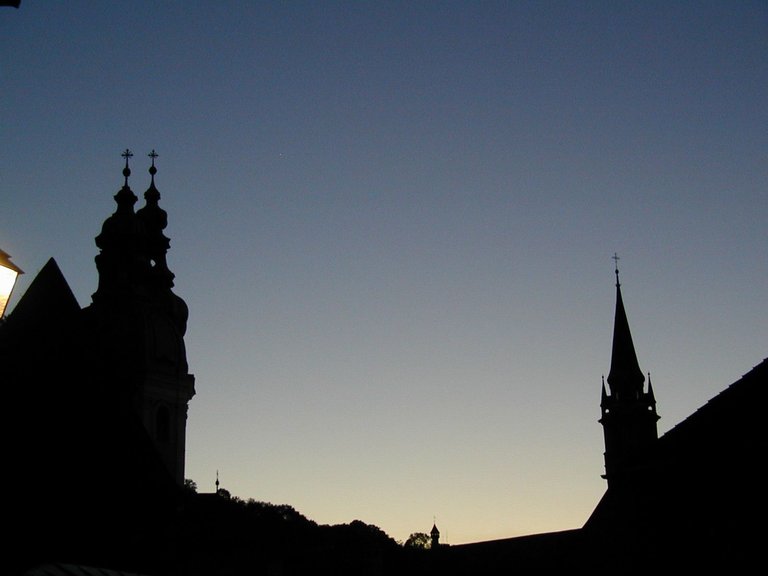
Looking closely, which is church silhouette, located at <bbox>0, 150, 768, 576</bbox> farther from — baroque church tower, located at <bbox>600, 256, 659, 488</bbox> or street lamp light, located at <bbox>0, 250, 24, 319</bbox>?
baroque church tower, located at <bbox>600, 256, 659, 488</bbox>

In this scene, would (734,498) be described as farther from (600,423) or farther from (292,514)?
(292,514)

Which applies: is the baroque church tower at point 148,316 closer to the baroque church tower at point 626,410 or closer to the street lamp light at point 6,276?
the baroque church tower at point 626,410

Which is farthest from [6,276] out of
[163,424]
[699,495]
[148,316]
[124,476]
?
[148,316]

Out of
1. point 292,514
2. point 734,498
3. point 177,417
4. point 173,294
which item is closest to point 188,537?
point 177,417

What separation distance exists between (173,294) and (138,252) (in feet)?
14.4

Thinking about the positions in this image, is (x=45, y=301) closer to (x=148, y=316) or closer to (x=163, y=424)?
(x=163, y=424)

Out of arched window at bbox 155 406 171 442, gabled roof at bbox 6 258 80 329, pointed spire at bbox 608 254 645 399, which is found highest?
pointed spire at bbox 608 254 645 399

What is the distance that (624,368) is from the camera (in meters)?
79.4

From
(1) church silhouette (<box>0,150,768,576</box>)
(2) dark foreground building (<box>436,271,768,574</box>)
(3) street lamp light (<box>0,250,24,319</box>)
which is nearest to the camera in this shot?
(3) street lamp light (<box>0,250,24,319</box>)

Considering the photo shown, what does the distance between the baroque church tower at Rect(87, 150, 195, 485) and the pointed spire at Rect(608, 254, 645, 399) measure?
29.8 m

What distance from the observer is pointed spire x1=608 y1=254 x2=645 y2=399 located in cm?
7844

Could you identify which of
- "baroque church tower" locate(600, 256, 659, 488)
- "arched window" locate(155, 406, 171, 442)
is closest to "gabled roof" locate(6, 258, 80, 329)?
"arched window" locate(155, 406, 171, 442)

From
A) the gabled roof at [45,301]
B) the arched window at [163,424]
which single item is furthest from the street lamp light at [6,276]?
the arched window at [163,424]

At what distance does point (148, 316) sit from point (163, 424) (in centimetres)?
787
